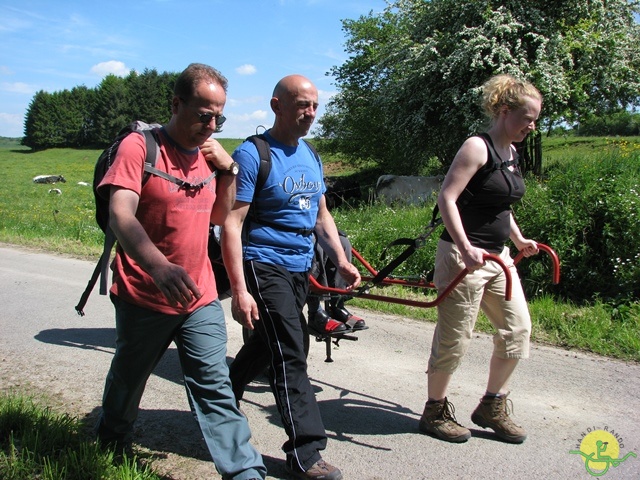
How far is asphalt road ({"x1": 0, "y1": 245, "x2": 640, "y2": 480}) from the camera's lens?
343 centimetres

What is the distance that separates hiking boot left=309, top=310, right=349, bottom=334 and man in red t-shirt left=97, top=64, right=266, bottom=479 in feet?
5.66

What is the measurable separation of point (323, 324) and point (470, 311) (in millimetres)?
1447

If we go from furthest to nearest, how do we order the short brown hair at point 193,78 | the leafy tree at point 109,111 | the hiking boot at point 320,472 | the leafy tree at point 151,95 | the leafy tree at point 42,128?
the leafy tree at point 42,128, the leafy tree at point 109,111, the leafy tree at point 151,95, the hiking boot at point 320,472, the short brown hair at point 193,78

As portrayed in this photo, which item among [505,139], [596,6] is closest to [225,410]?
[505,139]

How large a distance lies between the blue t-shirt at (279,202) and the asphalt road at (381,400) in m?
1.19

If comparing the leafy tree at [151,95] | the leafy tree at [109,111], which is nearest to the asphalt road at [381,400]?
the leafy tree at [151,95]

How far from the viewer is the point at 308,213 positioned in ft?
11.7

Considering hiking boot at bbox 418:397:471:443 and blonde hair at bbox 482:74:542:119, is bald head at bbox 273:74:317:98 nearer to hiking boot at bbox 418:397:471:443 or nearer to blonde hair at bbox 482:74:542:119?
blonde hair at bbox 482:74:542:119

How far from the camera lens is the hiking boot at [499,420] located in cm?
368

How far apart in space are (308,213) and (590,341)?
3.42 m

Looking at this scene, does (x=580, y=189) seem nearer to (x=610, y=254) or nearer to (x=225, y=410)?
(x=610, y=254)

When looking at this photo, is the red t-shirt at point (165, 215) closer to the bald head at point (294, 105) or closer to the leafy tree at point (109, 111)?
the bald head at point (294, 105)

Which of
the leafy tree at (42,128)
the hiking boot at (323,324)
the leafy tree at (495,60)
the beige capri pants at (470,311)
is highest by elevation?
the leafy tree at (42,128)

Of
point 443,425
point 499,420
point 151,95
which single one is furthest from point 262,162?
point 151,95
